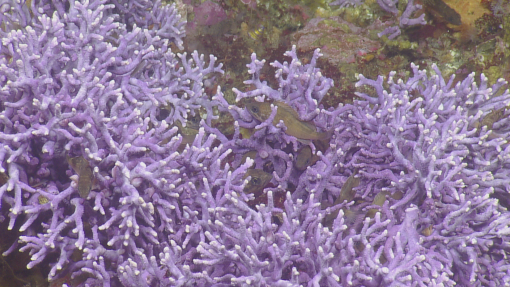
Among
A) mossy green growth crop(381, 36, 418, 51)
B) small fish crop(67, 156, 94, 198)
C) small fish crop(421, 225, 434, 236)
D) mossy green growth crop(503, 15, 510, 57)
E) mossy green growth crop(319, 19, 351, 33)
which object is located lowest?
small fish crop(421, 225, 434, 236)

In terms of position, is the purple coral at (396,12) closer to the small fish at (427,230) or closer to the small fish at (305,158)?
the small fish at (305,158)

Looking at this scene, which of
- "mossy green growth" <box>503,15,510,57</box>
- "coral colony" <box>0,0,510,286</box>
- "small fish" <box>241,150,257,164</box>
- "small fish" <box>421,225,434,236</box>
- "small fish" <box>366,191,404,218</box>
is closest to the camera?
"coral colony" <box>0,0,510,286</box>

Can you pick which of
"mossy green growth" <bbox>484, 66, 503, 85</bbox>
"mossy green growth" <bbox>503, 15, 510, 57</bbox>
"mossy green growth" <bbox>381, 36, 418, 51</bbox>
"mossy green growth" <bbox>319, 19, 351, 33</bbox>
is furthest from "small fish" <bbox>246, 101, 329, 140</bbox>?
"mossy green growth" <bbox>503, 15, 510, 57</bbox>

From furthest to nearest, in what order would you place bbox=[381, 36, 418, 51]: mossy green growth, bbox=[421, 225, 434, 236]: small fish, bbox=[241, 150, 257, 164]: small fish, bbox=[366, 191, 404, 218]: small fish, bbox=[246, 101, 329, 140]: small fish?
bbox=[381, 36, 418, 51]: mossy green growth → bbox=[241, 150, 257, 164]: small fish → bbox=[246, 101, 329, 140]: small fish → bbox=[366, 191, 404, 218]: small fish → bbox=[421, 225, 434, 236]: small fish

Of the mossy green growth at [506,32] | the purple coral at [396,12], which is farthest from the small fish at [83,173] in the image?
the mossy green growth at [506,32]

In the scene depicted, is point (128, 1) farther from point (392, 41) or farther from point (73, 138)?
point (392, 41)

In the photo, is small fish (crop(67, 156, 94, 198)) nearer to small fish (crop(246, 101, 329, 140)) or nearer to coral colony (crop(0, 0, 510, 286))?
coral colony (crop(0, 0, 510, 286))

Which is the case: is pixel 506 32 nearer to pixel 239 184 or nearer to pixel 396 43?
pixel 396 43
